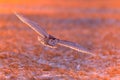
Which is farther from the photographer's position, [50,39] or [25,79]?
[50,39]

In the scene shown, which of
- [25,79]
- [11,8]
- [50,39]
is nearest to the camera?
[25,79]

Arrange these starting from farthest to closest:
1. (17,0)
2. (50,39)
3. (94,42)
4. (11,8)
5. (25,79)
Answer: (17,0), (11,8), (94,42), (50,39), (25,79)

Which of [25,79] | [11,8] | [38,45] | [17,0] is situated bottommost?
[25,79]

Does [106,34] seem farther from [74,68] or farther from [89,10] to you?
[89,10]

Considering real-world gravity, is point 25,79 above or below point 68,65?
below

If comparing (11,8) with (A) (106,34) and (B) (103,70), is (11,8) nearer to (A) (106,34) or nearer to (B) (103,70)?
(A) (106,34)

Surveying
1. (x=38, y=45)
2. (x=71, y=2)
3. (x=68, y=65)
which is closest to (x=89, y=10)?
(x=71, y=2)
